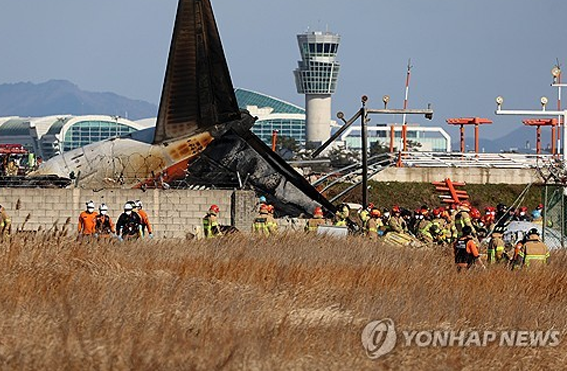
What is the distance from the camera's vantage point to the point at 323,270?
22406 mm

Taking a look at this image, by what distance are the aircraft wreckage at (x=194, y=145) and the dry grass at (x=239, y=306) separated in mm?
15538

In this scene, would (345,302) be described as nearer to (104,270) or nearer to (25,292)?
(104,270)

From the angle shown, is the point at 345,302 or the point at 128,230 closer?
the point at 345,302

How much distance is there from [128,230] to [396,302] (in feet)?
39.0

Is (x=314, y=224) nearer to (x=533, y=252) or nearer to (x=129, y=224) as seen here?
(x=129, y=224)

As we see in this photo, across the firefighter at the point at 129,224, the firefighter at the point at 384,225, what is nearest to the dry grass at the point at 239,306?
the firefighter at the point at 129,224

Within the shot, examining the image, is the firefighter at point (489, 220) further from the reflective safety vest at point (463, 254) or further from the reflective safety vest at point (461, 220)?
the reflective safety vest at point (463, 254)

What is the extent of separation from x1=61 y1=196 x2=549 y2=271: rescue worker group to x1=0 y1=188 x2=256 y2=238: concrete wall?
3.67ft

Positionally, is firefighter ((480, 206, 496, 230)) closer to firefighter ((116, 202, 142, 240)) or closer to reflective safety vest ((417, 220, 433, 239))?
reflective safety vest ((417, 220, 433, 239))

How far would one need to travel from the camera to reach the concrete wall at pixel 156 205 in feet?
124

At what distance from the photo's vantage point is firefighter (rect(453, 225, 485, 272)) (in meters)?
25.3

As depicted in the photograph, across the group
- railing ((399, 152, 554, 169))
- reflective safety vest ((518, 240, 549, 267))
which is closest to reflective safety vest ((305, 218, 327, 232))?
reflective safety vest ((518, 240, 549, 267))

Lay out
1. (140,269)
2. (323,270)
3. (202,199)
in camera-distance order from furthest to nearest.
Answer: (202,199) < (323,270) < (140,269)

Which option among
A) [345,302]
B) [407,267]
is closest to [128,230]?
[407,267]
